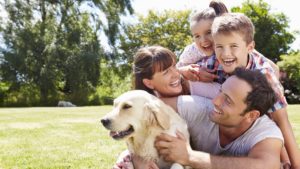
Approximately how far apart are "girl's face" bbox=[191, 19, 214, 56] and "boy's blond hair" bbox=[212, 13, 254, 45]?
0.53 meters

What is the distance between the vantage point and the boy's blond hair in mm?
4355

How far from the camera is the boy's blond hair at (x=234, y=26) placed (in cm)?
436

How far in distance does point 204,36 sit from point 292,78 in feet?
113

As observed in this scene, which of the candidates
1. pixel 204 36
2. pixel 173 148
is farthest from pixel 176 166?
pixel 204 36

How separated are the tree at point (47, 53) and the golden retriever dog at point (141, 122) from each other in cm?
3312

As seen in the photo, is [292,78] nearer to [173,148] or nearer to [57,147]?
[57,147]

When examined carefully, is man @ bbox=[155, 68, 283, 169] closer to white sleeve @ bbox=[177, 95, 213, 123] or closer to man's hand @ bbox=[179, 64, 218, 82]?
white sleeve @ bbox=[177, 95, 213, 123]

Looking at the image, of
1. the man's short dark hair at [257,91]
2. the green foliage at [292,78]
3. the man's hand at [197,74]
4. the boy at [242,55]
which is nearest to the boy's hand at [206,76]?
the man's hand at [197,74]

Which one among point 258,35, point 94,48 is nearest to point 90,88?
point 94,48

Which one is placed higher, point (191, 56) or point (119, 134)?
point (191, 56)

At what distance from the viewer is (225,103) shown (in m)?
4.08

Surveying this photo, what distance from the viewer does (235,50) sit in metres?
4.38

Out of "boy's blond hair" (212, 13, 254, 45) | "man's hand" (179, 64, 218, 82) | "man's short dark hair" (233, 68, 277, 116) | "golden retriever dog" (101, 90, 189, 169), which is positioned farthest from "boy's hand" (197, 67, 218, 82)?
"golden retriever dog" (101, 90, 189, 169)

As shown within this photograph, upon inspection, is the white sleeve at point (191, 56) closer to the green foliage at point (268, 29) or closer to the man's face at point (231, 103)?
the man's face at point (231, 103)
